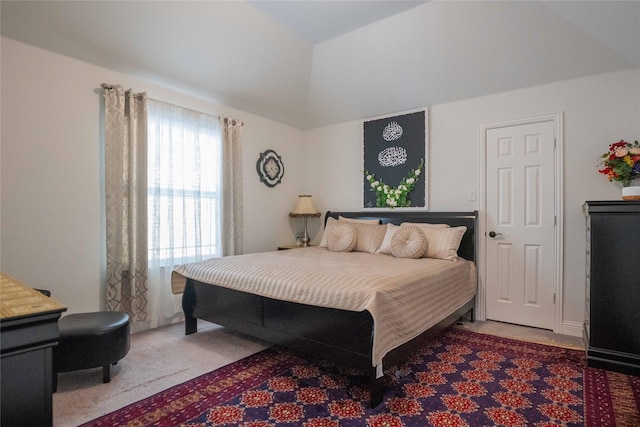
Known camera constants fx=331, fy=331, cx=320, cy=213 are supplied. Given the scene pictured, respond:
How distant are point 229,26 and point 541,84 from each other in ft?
9.99

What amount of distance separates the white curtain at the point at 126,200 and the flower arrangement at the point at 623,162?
160 inches

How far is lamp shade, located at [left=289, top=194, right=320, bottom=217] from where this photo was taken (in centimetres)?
469

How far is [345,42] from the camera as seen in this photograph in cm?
356

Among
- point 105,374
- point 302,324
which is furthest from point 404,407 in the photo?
point 105,374

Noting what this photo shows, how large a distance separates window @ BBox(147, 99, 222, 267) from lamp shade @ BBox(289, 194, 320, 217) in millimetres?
1244

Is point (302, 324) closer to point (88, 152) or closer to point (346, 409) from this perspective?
point (346, 409)

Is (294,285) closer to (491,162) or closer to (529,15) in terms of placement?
(491,162)

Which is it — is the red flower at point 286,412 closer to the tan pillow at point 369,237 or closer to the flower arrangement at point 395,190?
the tan pillow at point 369,237

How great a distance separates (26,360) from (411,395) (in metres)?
1.92

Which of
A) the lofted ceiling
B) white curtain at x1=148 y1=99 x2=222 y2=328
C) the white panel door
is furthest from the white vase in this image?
white curtain at x1=148 y1=99 x2=222 y2=328

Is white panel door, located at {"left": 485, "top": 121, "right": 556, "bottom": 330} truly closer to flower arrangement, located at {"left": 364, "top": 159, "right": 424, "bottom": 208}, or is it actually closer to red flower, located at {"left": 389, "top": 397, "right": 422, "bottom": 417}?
flower arrangement, located at {"left": 364, "top": 159, "right": 424, "bottom": 208}

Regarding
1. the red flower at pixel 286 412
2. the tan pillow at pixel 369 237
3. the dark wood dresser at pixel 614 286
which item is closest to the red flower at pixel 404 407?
the red flower at pixel 286 412

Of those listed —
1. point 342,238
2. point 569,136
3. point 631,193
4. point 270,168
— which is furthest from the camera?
point 270,168

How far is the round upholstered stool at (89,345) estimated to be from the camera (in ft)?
6.69
